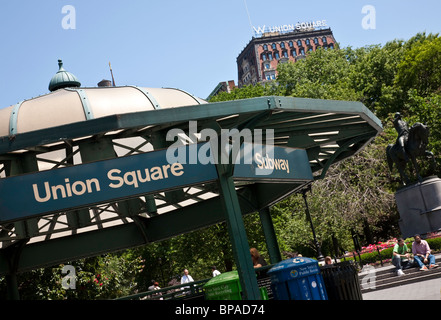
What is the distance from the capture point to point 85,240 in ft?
56.5

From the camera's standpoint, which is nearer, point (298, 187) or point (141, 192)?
point (141, 192)

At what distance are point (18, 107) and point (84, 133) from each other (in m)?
4.64

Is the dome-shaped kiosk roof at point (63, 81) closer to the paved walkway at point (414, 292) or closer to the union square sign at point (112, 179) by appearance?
the union square sign at point (112, 179)

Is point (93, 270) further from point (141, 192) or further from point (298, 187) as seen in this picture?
point (141, 192)

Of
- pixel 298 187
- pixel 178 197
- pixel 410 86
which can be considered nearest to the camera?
pixel 298 187

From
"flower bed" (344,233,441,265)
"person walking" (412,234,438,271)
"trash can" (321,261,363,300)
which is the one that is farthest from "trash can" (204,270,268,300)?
"flower bed" (344,233,441,265)

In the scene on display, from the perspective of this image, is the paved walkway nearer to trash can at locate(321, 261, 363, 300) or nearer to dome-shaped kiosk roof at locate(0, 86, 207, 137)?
trash can at locate(321, 261, 363, 300)

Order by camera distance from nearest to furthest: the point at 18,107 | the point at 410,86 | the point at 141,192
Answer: the point at 141,192
the point at 18,107
the point at 410,86

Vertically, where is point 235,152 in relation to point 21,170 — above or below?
below

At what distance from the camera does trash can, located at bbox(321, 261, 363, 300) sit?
11375mm

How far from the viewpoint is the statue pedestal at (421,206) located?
2667cm

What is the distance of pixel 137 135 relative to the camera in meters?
11.6

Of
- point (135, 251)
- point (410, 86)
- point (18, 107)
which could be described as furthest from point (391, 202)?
point (18, 107)
